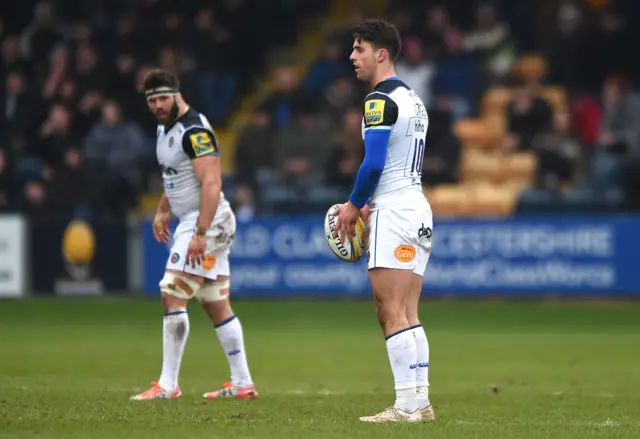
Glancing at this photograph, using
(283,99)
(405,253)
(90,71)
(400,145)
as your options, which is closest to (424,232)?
(405,253)

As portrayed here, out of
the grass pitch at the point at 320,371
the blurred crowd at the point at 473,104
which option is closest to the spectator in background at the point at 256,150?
the blurred crowd at the point at 473,104

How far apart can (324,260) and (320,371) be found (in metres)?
7.39

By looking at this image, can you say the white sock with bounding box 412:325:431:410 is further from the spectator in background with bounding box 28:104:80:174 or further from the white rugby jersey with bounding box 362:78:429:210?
the spectator in background with bounding box 28:104:80:174

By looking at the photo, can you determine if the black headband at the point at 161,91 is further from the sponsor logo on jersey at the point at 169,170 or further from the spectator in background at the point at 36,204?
the spectator in background at the point at 36,204

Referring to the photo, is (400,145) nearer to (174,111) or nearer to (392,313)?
(392,313)

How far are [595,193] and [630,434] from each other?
11.9m

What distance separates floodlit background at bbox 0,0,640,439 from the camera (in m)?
14.4

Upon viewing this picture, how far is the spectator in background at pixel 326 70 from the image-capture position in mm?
22984

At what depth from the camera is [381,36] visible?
8117mm

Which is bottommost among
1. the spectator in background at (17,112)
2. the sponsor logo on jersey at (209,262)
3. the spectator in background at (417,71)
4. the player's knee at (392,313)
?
the player's knee at (392,313)

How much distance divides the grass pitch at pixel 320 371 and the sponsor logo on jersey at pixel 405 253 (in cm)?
103

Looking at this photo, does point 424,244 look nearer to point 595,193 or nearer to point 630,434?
point 630,434

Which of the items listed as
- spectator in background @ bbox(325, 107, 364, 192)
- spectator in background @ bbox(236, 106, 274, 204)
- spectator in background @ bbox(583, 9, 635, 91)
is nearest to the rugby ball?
spectator in background @ bbox(325, 107, 364, 192)

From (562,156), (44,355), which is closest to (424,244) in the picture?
(44,355)
